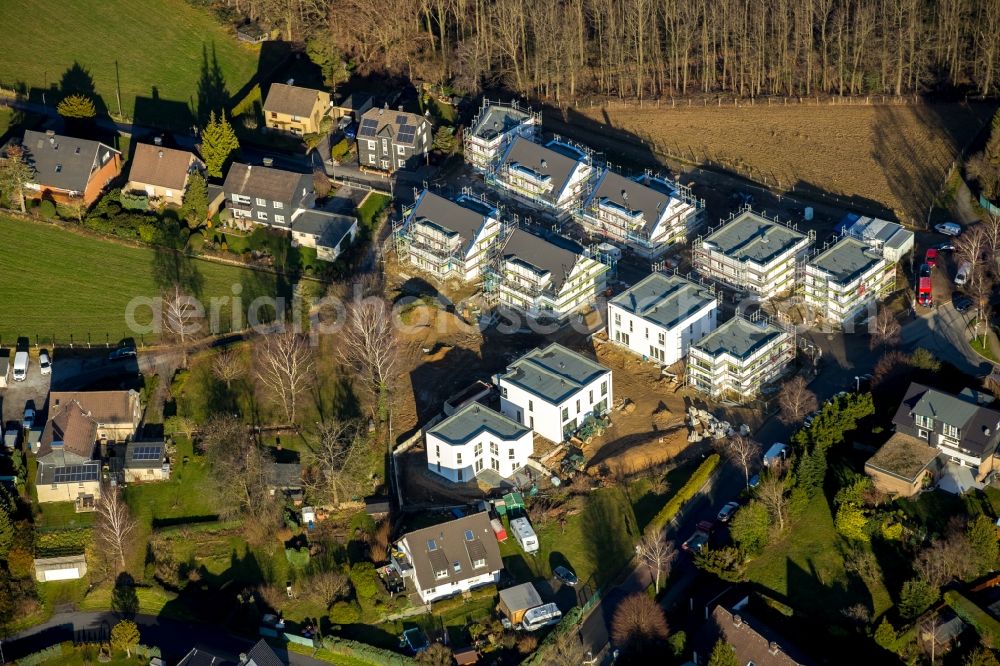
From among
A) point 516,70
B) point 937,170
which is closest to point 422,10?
point 516,70

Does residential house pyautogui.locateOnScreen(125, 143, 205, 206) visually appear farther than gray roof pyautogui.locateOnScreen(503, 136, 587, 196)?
Yes

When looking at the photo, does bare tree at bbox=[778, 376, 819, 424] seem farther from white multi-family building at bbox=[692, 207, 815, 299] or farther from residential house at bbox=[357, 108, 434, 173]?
residential house at bbox=[357, 108, 434, 173]

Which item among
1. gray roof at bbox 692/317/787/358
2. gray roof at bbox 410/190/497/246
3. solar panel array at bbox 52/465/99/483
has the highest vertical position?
gray roof at bbox 410/190/497/246

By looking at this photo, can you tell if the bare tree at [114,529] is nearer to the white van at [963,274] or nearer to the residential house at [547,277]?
Answer: the residential house at [547,277]

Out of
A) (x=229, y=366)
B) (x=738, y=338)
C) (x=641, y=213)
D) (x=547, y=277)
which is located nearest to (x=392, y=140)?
(x=547, y=277)

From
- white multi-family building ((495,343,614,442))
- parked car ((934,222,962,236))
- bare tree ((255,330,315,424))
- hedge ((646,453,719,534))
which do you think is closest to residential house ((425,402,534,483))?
white multi-family building ((495,343,614,442))

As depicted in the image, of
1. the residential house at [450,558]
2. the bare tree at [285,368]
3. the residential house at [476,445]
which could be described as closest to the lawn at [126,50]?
the bare tree at [285,368]
